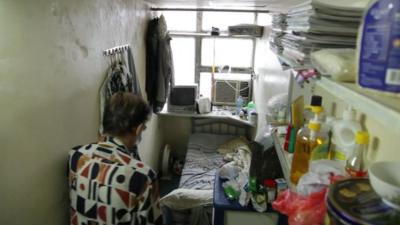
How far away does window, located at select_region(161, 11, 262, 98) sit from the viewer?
14.3 feet

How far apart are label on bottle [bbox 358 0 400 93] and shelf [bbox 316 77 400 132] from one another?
0.01 metres

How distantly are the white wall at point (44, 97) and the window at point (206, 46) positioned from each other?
2.51 m

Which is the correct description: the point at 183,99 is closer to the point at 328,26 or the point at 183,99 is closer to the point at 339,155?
the point at 339,155

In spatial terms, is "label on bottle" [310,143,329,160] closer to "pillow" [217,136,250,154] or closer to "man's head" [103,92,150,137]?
"man's head" [103,92,150,137]

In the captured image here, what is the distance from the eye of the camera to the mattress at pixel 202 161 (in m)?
3.10

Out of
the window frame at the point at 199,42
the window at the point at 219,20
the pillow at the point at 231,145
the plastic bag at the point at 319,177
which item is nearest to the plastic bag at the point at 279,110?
the plastic bag at the point at 319,177

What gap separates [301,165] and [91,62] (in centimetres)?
141

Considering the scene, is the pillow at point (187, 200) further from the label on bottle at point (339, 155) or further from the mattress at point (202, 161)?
the label on bottle at point (339, 155)

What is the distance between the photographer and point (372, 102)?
1.26 feet

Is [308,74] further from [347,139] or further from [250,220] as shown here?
[250,220]

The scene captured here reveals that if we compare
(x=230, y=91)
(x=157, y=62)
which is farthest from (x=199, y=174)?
(x=230, y=91)

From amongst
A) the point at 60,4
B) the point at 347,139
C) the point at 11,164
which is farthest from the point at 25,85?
the point at 347,139

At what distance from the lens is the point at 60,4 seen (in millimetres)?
1442

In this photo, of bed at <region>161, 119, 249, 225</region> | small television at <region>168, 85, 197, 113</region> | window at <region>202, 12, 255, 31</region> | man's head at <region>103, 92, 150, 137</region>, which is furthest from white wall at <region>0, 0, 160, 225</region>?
window at <region>202, 12, 255, 31</region>
